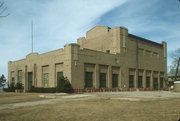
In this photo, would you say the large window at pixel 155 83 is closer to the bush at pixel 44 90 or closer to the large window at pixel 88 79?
the large window at pixel 88 79

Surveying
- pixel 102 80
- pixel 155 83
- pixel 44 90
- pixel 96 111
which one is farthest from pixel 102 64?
pixel 96 111

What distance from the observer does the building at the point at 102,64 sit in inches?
1620

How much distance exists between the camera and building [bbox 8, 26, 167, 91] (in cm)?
4116

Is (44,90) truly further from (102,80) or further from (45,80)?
(102,80)

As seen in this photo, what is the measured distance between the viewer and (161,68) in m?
65.9

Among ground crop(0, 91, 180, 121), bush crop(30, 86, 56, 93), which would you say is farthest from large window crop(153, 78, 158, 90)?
ground crop(0, 91, 180, 121)

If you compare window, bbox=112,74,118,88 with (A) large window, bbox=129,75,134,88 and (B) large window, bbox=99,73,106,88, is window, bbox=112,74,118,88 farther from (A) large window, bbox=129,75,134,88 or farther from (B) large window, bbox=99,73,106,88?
(A) large window, bbox=129,75,134,88

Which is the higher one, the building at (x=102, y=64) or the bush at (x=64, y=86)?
the building at (x=102, y=64)

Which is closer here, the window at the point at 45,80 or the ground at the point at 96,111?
the ground at the point at 96,111

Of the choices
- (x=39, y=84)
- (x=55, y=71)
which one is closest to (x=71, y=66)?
(x=55, y=71)

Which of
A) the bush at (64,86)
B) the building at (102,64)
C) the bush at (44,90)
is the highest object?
the building at (102,64)

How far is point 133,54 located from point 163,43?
1839 cm

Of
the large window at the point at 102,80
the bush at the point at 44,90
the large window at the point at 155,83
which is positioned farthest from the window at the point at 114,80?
the large window at the point at 155,83

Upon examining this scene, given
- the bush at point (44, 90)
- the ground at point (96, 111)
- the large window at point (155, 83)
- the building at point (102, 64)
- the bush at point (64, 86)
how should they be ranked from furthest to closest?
the large window at point (155, 83), the building at point (102, 64), the bush at point (44, 90), the bush at point (64, 86), the ground at point (96, 111)
